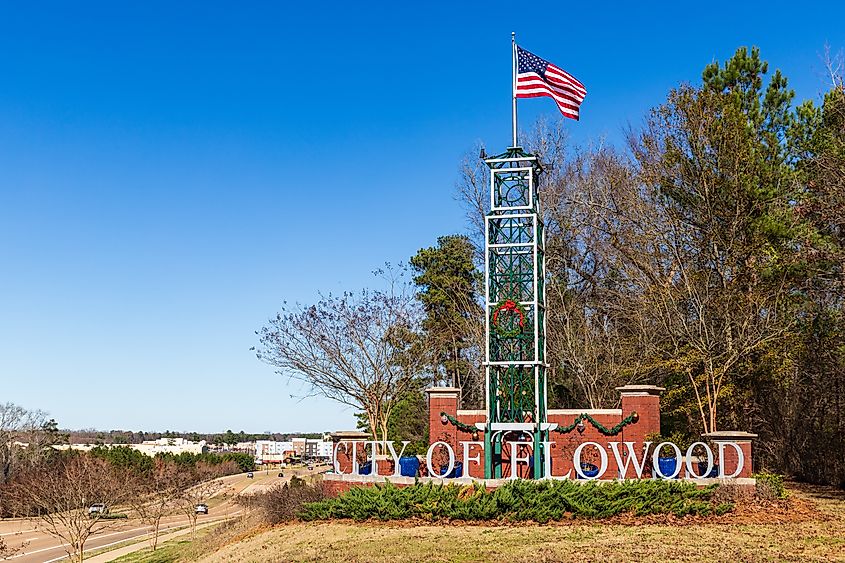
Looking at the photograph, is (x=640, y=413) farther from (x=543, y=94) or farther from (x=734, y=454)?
(x=543, y=94)

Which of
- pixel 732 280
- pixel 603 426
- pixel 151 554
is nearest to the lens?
pixel 603 426

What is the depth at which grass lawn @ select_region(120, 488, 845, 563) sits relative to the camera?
1438cm

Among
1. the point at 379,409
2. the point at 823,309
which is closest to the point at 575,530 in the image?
the point at 823,309

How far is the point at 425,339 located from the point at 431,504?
846 inches

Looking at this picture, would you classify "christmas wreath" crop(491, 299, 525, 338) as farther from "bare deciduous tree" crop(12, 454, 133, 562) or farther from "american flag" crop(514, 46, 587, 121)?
"bare deciduous tree" crop(12, 454, 133, 562)

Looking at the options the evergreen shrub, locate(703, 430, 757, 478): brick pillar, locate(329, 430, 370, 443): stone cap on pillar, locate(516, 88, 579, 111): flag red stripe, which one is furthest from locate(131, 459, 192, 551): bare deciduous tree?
the evergreen shrub

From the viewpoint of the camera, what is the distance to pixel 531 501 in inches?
725

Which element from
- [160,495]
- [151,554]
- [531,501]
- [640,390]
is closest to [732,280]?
[640,390]

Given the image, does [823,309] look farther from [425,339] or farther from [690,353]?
[425,339]

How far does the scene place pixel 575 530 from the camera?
55.8 feet

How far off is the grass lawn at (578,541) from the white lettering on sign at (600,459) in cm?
196

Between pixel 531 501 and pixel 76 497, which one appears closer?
pixel 531 501

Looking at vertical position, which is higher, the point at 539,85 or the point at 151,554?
the point at 539,85

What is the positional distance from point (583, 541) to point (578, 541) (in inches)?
3.7
